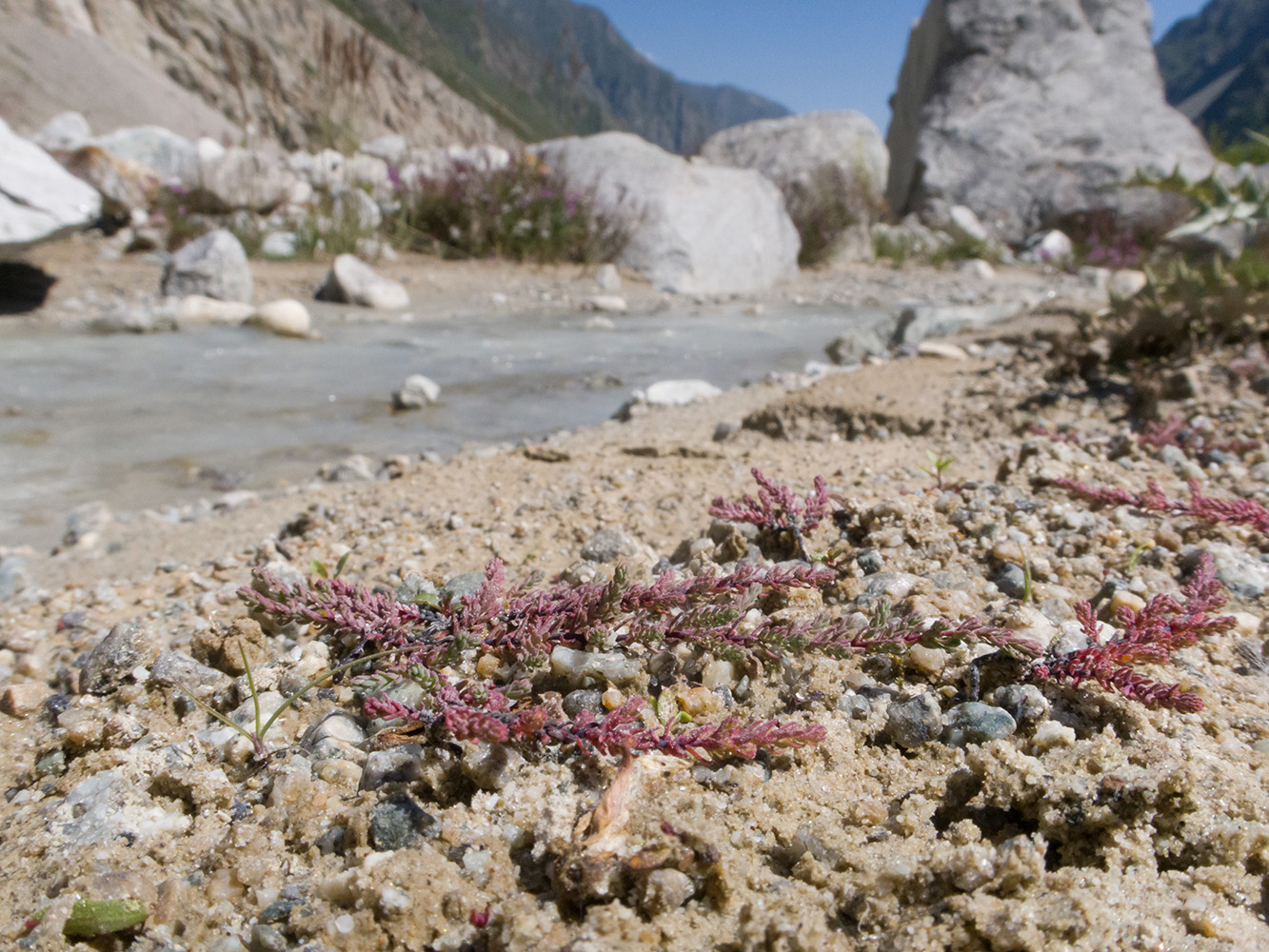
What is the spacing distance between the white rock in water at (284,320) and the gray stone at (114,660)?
4.86 m

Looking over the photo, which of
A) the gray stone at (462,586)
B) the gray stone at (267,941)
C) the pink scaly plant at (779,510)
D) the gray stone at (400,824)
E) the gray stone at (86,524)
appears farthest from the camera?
the gray stone at (86,524)

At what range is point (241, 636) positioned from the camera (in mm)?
1621

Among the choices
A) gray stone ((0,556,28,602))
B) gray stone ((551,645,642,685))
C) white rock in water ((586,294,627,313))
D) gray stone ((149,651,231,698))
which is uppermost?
white rock in water ((586,294,627,313))

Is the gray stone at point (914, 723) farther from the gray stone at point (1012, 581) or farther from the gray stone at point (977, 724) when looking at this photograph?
the gray stone at point (1012, 581)

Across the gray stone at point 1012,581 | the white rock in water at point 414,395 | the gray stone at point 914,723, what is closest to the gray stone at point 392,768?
the gray stone at point 914,723

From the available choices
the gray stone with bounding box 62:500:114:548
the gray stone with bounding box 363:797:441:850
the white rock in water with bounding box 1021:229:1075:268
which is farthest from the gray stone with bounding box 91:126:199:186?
the white rock in water with bounding box 1021:229:1075:268

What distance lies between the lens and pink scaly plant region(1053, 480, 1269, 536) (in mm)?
1979

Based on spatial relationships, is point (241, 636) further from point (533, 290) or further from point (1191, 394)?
point (533, 290)

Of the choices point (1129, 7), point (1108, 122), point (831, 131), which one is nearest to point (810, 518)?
point (831, 131)

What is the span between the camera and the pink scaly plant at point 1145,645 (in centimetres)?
132

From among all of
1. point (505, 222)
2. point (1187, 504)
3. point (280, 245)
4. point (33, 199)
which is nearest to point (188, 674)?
point (1187, 504)

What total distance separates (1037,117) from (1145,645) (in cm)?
1778

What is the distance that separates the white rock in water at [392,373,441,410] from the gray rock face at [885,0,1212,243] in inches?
542

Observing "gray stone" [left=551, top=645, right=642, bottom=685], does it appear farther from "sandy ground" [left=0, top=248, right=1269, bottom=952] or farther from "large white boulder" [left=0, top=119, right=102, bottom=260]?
"large white boulder" [left=0, top=119, right=102, bottom=260]
